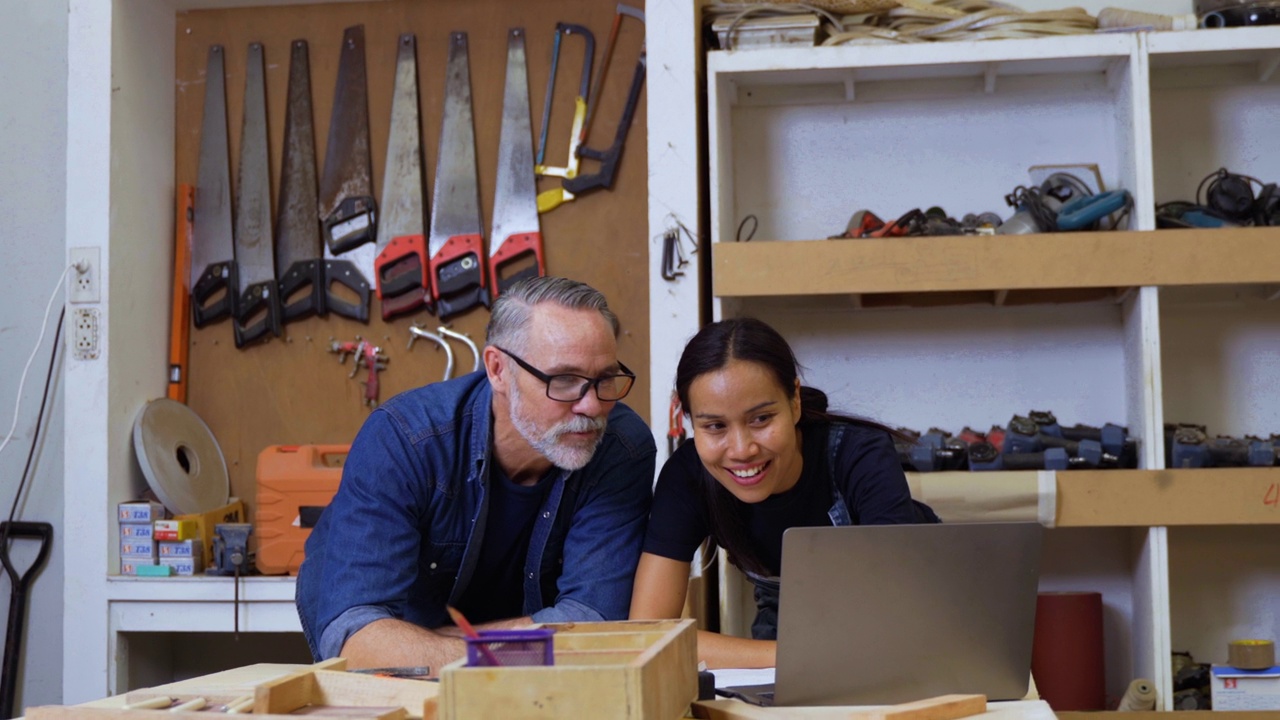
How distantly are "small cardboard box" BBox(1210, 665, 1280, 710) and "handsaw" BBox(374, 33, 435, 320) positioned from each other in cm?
227

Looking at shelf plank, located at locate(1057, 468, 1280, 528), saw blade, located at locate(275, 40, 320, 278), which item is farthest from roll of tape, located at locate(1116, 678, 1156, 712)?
saw blade, located at locate(275, 40, 320, 278)

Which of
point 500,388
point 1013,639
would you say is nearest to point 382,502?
point 500,388

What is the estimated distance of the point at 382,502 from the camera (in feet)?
6.37

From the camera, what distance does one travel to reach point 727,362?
1886 mm

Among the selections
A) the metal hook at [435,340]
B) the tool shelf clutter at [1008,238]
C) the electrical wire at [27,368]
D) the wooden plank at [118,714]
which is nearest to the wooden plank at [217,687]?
the wooden plank at [118,714]

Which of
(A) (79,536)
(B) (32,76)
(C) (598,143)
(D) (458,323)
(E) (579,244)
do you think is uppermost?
(B) (32,76)

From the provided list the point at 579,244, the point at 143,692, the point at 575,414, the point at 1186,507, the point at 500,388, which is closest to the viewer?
the point at 143,692

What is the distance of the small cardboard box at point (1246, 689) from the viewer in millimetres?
2836

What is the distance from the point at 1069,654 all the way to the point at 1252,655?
42 cm

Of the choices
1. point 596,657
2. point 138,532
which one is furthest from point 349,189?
point 596,657

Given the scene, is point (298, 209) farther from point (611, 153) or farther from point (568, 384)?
point (568, 384)

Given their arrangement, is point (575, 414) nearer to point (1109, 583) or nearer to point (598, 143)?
point (598, 143)

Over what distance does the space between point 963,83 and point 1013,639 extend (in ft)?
7.31

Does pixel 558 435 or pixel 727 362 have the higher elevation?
pixel 727 362
